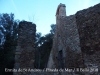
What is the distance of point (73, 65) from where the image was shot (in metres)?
7.06

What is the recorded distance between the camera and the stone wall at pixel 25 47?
5246 millimetres

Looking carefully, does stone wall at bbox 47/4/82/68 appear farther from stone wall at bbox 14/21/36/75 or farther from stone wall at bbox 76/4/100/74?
stone wall at bbox 14/21/36/75

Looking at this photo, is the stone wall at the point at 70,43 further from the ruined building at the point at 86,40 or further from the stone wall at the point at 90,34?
the stone wall at the point at 90,34

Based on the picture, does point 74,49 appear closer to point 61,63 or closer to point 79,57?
point 79,57

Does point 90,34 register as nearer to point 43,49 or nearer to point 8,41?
point 8,41

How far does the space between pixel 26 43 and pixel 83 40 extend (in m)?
2.78

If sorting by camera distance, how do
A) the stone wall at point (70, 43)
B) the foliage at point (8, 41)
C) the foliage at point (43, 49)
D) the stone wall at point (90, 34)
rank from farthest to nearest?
the foliage at point (43, 49)
the foliage at point (8, 41)
the stone wall at point (70, 43)
the stone wall at point (90, 34)

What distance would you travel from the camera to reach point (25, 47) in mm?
5508

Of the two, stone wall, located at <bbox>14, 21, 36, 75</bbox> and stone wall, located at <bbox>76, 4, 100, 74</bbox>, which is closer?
stone wall, located at <bbox>76, 4, 100, 74</bbox>

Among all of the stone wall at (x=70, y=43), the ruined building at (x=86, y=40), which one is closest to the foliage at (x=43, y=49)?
the stone wall at (x=70, y=43)

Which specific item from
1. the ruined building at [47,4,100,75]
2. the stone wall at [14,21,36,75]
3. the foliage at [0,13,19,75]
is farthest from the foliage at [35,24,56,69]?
the stone wall at [14,21,36,75]

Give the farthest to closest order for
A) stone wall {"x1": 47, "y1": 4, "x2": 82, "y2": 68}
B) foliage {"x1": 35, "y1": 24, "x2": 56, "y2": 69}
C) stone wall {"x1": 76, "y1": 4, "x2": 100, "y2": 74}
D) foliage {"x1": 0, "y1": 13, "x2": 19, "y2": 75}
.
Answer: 1. foliage {"x1": 35, "y1": 24, "x2": 56, "y2": 69}
2. foliage {"x1": 0, "y1": 13, "x2": 19, "y2": 75}
3. stone wall {"x1": 47, "y1": 4, "x2": 82, "y2": 68}
4. stone wall {"x1": 76, "y1": 4, "x2": 100, "y2": 74}

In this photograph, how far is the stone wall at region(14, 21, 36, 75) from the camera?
5246 mm

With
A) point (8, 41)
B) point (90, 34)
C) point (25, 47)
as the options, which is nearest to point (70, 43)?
point (90, 34)
